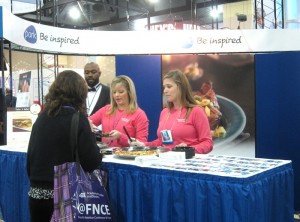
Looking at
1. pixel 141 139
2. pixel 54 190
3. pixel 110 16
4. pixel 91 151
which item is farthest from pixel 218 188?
pixel 110 16

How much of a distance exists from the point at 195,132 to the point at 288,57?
6.92 feet

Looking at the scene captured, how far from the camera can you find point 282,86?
14.6 feet

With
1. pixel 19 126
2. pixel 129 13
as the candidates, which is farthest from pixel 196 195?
pixel 129 13

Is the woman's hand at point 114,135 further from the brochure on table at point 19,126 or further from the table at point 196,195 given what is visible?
the brochure on table at point 19,126

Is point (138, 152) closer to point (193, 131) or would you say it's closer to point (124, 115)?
point (193, 131)

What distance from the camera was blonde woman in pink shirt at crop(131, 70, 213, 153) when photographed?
2.80 m

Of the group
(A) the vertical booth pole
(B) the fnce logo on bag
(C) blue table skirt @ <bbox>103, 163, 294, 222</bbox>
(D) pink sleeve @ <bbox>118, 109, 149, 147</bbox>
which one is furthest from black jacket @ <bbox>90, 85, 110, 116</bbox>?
(A) the vertical booth pole

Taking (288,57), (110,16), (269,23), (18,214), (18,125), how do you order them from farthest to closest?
(110,16) → (269,23) → (288,57) → (18,125) → (18,214)

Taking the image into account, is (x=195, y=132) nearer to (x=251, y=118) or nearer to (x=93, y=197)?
(x=93, y=197)

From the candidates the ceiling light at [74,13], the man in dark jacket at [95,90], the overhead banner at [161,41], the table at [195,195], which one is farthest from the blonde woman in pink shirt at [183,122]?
the ceiling light at [74,13]

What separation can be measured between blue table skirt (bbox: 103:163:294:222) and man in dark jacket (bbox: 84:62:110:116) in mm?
1828

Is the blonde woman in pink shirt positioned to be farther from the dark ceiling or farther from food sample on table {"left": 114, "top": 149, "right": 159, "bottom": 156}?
the dark ceiling

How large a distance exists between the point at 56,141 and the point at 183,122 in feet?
3.55

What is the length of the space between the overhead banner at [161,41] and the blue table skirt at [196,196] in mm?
2505
